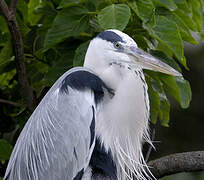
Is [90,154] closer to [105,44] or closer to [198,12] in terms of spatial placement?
[105,44]

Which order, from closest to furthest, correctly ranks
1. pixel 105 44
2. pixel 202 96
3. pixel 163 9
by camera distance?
pixel 105 44
pixel 163 9
pixel 202 96

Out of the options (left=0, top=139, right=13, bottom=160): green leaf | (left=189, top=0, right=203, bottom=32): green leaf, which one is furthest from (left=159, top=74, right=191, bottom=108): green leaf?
(left=0, top=139, right=13, bottom=160): green leaf

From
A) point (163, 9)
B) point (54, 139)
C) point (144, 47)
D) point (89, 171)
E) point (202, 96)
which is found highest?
point (163, 9)

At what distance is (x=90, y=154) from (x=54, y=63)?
478mm

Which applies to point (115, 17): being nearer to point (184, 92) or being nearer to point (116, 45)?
point (116, 45)

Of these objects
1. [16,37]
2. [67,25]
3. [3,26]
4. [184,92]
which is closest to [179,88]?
[184,92]

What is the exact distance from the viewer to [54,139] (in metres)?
1.70

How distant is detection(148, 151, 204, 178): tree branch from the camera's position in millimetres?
1828

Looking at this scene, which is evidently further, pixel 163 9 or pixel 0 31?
pixel 0 31

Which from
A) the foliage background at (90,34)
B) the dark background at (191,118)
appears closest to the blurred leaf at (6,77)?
the foliage background at (90,34)

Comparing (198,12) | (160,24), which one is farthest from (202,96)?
(160,24)

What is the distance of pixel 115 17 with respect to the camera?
166 cm

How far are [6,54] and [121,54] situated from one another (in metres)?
0.55

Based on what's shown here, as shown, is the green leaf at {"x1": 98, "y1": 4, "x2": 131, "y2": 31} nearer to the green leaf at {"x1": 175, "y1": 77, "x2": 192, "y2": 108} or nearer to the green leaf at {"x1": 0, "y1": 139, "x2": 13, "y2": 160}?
the green leaf at {"x1": 175, "y1": 77, "x2": 192, "y2": 108}
